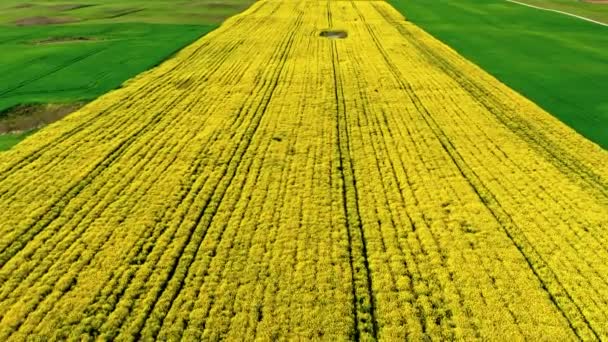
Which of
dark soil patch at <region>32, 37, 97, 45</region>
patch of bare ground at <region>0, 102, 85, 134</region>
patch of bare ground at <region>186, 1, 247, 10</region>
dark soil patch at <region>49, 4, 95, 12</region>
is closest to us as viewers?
patch of bare ground at <region>0, 102, 85, 134</region>

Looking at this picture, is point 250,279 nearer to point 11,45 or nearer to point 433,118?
point 433,118

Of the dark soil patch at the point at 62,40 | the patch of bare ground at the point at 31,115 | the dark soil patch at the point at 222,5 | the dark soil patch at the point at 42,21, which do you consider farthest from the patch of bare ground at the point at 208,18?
the patch of bare ground at the point at 31,115

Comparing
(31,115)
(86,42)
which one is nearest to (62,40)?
(86,42)

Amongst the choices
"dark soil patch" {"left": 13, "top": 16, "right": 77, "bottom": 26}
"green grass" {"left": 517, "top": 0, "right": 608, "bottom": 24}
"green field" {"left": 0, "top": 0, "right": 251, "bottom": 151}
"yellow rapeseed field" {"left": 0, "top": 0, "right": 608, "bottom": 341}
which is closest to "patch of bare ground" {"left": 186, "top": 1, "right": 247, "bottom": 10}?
"green field" {"left": 0, "top": 0, "right": 251, "bottom": 151}

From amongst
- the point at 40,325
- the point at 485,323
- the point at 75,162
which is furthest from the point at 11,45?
the point at 485,323

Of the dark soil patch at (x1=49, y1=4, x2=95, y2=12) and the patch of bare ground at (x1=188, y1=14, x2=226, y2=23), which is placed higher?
the dark soil patch at (x1=49, y1=4, x2=95, y2=12)

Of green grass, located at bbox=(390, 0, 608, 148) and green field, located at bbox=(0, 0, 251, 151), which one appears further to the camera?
green field, located at bbox=(0, 0, 251, 151)

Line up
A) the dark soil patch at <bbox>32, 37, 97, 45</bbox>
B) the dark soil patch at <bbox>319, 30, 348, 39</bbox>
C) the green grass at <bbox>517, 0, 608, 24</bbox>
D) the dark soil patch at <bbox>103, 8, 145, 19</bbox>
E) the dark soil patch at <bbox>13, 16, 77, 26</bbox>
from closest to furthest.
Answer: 1. the dark soil patch at <bbox>32, 37, 97, 45</bbox>
2. the dark soil patch at <bbox>319, 30, 348, 39</bbox>
3. the dark soil patch at <bbox>13, 16, 77, 26</bbox>
4. the green grass at <bbox>517, 0, 608, 24</bbox>
5. the dark soil patch at <bbox>103, 8, 145, 19</bbox>

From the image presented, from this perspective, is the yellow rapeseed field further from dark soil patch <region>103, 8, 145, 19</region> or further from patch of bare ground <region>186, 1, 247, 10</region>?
patch of bare ground <region>186, 1, 247, 10</region>

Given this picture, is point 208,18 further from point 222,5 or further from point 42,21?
point 42,21
